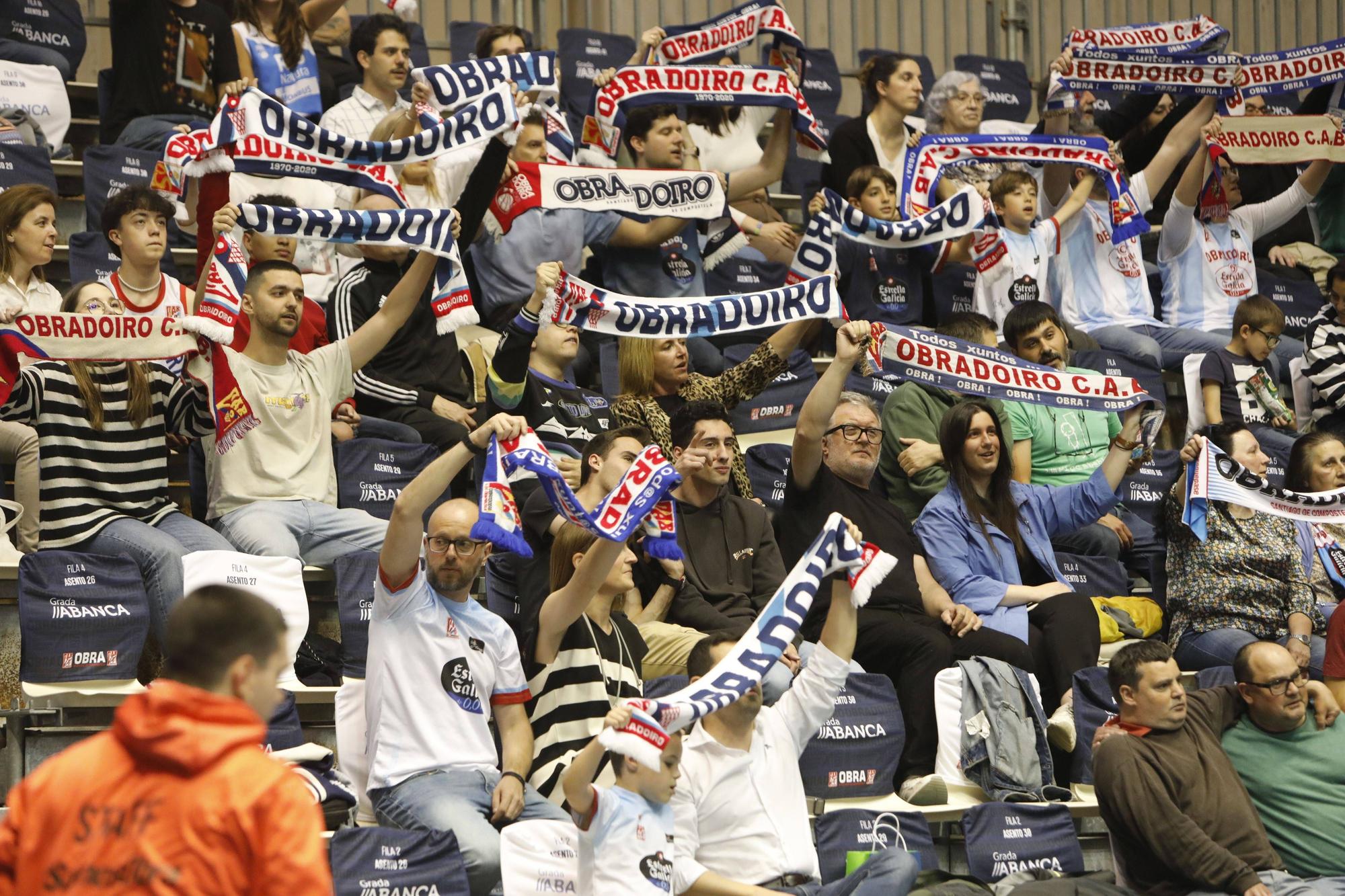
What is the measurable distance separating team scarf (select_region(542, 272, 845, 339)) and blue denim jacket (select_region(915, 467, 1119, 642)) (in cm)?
91

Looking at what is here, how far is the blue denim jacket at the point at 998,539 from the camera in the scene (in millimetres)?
6426

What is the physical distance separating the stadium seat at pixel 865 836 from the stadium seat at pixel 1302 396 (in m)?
4.02

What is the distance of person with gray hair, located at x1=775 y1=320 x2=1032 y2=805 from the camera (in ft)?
19.7

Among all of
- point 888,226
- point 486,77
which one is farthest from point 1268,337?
point 486,77

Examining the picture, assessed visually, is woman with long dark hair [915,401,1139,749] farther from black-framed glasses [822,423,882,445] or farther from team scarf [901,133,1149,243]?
team scarf [901,133,1149,243]

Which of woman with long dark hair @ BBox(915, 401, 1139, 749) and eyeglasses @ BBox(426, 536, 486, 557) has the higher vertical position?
eyeglasses @ BBox(426, 536, 486, 557)

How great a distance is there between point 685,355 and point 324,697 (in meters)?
2.27

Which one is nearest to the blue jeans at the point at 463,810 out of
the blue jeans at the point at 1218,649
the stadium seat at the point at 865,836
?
the stadium seat at the point at 865,836

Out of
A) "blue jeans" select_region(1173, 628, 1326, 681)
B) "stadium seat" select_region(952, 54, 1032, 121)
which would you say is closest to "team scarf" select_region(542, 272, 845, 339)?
"blue jeans" select_region(1173, 628, 1326, 681)

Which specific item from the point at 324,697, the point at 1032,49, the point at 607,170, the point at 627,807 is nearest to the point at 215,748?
the point at 627,807

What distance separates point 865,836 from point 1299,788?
4.86 feet

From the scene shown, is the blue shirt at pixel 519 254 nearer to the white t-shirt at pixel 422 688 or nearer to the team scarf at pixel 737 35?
the team scarf at pixel 737 35

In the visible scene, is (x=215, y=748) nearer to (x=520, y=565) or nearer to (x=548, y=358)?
(x=520, y=565)

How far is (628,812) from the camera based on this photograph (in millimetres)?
4469
